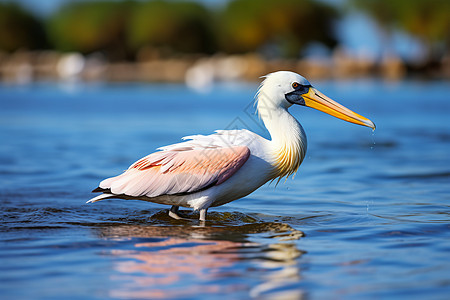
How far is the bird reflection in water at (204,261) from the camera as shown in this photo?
15.5 ft

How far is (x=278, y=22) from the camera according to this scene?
72.8m

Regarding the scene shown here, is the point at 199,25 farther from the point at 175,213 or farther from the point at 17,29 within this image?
the point at 175,213

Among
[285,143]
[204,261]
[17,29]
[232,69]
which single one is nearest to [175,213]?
[285,143]

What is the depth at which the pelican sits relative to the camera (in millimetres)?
6648

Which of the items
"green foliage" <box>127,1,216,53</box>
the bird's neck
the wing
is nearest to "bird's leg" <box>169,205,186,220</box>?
the wing

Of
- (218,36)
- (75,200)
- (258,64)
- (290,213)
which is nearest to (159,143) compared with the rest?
(75,200)

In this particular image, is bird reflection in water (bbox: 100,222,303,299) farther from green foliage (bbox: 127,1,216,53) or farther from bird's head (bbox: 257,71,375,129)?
green foliage (bbox: 127,1,216,53)

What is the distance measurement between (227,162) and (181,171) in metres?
0.49

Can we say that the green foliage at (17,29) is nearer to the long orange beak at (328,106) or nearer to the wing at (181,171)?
the wing at (181,171)

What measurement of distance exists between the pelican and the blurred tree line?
62.6m

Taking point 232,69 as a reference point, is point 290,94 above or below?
below

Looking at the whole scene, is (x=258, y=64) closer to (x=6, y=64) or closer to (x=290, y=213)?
(x=6, y=64)

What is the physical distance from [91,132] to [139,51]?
7068 cm

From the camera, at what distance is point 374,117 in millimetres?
20141
